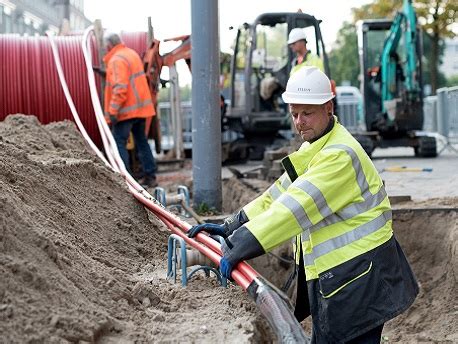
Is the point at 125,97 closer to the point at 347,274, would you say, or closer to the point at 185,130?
the point at 347,274

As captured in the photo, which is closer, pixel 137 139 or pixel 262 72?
pixel 137 139

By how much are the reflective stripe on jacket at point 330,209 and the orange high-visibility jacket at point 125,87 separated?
24.0 feet

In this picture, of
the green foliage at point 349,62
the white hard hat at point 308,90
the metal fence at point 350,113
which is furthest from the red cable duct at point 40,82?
the green foliage at point 349,62

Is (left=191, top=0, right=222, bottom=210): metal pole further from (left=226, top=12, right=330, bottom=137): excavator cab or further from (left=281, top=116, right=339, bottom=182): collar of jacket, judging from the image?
(left=226, top=12, right=330, bottom=137): excavator cab

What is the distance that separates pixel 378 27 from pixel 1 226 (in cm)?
1599

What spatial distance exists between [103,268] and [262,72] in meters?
12.7

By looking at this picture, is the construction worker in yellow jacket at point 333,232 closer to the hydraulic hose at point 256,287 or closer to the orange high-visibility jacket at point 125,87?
the hydraulic hose at point 256,287

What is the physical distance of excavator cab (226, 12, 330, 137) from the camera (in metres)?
16.6

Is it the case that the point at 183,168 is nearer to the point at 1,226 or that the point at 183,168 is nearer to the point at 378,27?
the point at 378,27

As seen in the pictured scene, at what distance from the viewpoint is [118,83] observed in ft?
37.5

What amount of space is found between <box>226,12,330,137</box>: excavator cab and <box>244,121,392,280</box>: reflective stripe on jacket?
485 inches

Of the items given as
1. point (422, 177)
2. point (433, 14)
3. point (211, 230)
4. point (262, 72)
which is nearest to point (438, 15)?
point (433, 14)

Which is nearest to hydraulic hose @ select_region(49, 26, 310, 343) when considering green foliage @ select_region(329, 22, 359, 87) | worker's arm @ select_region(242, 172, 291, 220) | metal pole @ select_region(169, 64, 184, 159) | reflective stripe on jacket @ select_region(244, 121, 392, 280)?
Result: reflective stripe on jacket @ select_region(244, 121, 392, 280)

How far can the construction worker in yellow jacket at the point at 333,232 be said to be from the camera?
157 inches
